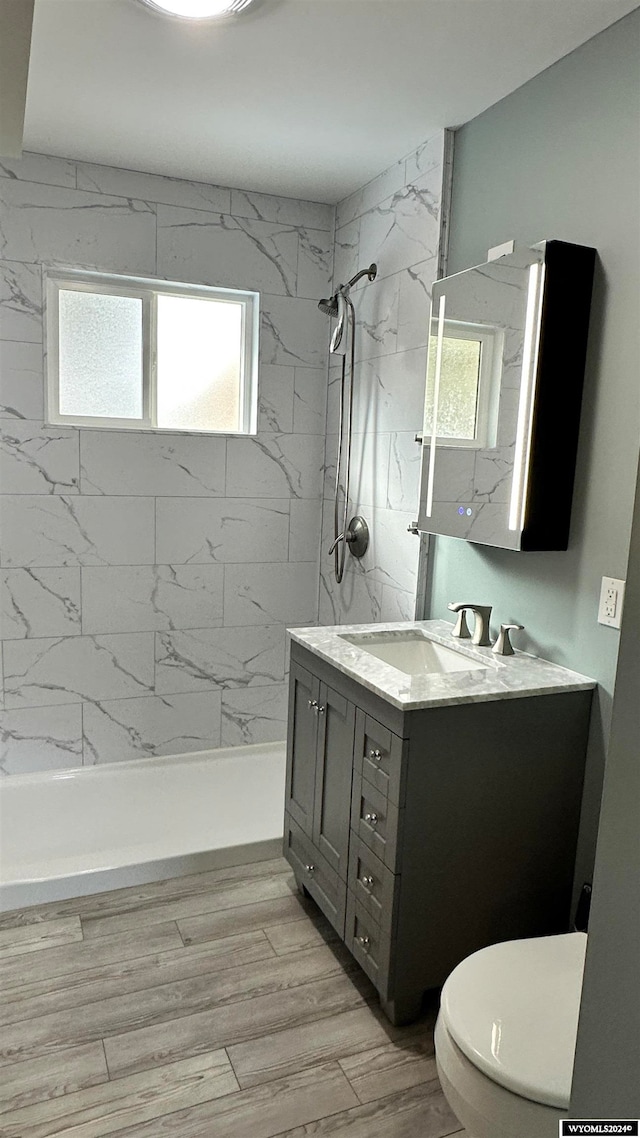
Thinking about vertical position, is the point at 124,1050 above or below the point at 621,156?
below

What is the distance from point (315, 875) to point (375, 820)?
0.53 m

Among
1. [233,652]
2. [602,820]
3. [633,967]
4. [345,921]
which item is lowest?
[345,921]

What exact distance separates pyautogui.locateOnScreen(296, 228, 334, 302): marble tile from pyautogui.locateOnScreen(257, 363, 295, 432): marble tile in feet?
1.21

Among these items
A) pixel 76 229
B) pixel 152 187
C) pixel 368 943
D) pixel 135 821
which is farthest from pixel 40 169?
pixel 368 943

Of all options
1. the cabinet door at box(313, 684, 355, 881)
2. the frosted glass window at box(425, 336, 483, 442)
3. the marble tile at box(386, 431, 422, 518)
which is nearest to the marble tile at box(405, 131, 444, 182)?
the frosted glass window at box(425, 336, 483, 442)

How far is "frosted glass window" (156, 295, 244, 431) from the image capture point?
336 cm

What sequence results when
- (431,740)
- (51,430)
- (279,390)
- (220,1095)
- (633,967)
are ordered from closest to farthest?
(633,967) < (220,1095) < (431,740) < (51,430) < (279,390)

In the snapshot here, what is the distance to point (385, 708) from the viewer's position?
Result: 6.50 ft

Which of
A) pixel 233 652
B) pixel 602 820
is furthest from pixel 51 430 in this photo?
pixel 602 820

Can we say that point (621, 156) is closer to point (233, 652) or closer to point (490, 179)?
point (490, 179)

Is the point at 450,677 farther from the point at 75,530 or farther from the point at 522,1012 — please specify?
the point at 75,530

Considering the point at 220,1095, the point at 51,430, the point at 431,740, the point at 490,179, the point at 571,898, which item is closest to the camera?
the point at 220,1095

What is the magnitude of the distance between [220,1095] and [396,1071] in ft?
1.43

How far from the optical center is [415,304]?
111 inches
